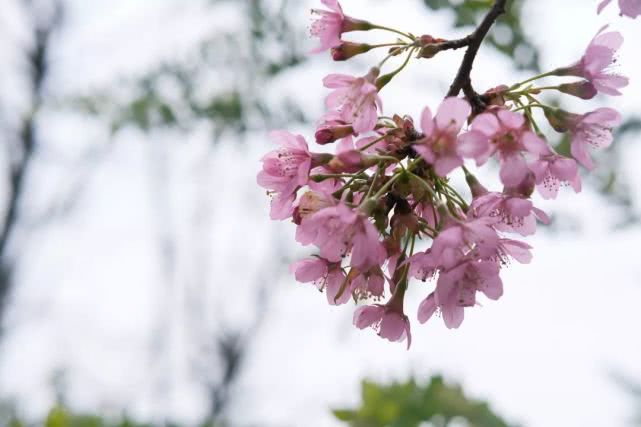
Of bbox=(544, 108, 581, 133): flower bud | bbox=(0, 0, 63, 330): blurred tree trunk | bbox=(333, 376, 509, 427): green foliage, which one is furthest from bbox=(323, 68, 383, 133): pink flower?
bbox=(0, 0, 63, 330): blurred tree trunk

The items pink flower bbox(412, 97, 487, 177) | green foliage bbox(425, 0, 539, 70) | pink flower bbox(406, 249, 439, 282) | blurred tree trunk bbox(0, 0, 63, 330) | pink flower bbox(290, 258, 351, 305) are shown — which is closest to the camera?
pink flower bbox(412, 97, 487, 177)

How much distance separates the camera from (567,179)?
2.44 ft

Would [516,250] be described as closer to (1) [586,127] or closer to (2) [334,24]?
(1) [586,127]

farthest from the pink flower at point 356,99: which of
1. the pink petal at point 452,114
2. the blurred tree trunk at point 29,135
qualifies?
the blurred tree trunk at point 29,135

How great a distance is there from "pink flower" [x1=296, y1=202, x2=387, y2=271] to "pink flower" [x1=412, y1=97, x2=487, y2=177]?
0.33 ft

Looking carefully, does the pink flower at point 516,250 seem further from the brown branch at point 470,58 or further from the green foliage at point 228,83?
the green foliage at point 228,83

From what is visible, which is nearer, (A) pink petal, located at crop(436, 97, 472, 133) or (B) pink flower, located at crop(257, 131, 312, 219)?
(A) pink petal, located at crop(436, 97, 472, 133)

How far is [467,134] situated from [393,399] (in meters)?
1.13

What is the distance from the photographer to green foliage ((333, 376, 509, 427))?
5.23 ft

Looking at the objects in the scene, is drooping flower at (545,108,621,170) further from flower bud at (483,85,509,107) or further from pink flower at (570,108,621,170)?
flower bud at (483,85,509,107)

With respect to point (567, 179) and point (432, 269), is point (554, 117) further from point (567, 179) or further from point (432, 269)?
point (432, 269)

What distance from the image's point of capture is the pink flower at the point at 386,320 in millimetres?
849

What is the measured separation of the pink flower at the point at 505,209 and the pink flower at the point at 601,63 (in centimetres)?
17

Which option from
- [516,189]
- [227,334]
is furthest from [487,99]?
[227,334]
